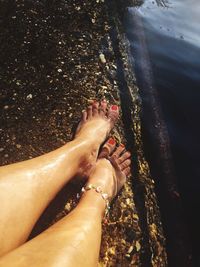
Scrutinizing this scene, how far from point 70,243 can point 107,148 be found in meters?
1.18

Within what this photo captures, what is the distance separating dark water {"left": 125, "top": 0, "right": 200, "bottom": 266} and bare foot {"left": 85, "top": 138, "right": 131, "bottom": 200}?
41 cm

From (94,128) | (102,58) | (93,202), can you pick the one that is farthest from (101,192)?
(102,58)

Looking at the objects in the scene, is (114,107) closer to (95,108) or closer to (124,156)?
(95,108)

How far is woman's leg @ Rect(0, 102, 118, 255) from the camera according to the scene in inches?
61.4

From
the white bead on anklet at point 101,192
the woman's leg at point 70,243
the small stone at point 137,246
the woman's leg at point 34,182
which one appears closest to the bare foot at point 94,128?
the woman's leg at point 34,182

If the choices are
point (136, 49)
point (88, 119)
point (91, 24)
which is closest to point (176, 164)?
point (88, 119)

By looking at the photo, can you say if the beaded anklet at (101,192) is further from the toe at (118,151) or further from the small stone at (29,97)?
the small stone at (29,97)

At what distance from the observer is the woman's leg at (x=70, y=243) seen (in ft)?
4.39

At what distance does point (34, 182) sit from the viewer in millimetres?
1778

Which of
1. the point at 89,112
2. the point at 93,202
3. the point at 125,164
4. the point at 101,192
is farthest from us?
the point at 89,112

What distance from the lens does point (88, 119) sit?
262cm

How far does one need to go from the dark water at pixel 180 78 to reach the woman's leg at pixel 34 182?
71 centimetres

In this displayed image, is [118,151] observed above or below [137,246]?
above

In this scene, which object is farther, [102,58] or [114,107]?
[102,58]
